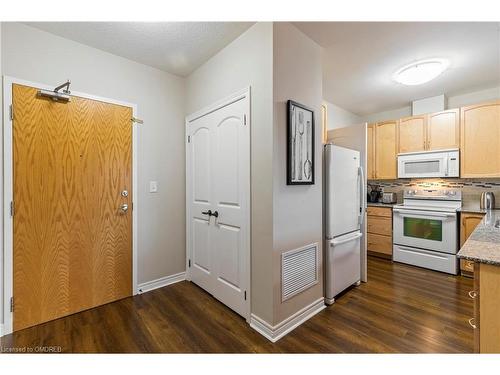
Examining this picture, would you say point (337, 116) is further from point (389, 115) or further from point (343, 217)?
point (343, 217)

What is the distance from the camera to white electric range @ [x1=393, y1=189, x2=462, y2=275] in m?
3.04

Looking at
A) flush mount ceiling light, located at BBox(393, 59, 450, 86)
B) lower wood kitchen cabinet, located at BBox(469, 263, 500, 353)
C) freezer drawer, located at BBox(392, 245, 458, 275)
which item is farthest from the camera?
freezer drawer, located at BBox(392, 245, 458, 275)

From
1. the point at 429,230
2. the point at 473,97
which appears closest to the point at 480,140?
the point at 473,97

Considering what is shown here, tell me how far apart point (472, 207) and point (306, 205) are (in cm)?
294

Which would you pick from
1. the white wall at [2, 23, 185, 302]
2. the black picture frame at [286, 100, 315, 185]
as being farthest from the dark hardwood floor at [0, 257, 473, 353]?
the black picture frame at [286, 100, 315, 185]

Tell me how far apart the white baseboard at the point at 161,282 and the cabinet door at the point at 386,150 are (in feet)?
11.6

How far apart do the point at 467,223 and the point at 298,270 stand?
8.44 feet

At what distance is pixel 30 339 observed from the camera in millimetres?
1758

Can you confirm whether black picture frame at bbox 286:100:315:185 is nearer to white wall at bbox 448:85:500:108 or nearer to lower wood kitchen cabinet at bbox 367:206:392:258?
lower wood kitchen cabinet at bbox 367:206:392:258

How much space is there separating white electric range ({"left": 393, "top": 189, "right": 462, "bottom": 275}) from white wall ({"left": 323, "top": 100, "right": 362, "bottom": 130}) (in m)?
1.63

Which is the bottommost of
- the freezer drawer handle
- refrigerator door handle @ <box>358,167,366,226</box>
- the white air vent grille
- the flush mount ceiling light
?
the white air vent grille

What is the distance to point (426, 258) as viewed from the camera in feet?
10.5

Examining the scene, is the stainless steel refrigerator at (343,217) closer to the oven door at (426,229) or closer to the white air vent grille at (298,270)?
the white air vent grille at (298,270)

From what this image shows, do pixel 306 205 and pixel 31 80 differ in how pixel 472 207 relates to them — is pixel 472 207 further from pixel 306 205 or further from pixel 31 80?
pixel 31 80
